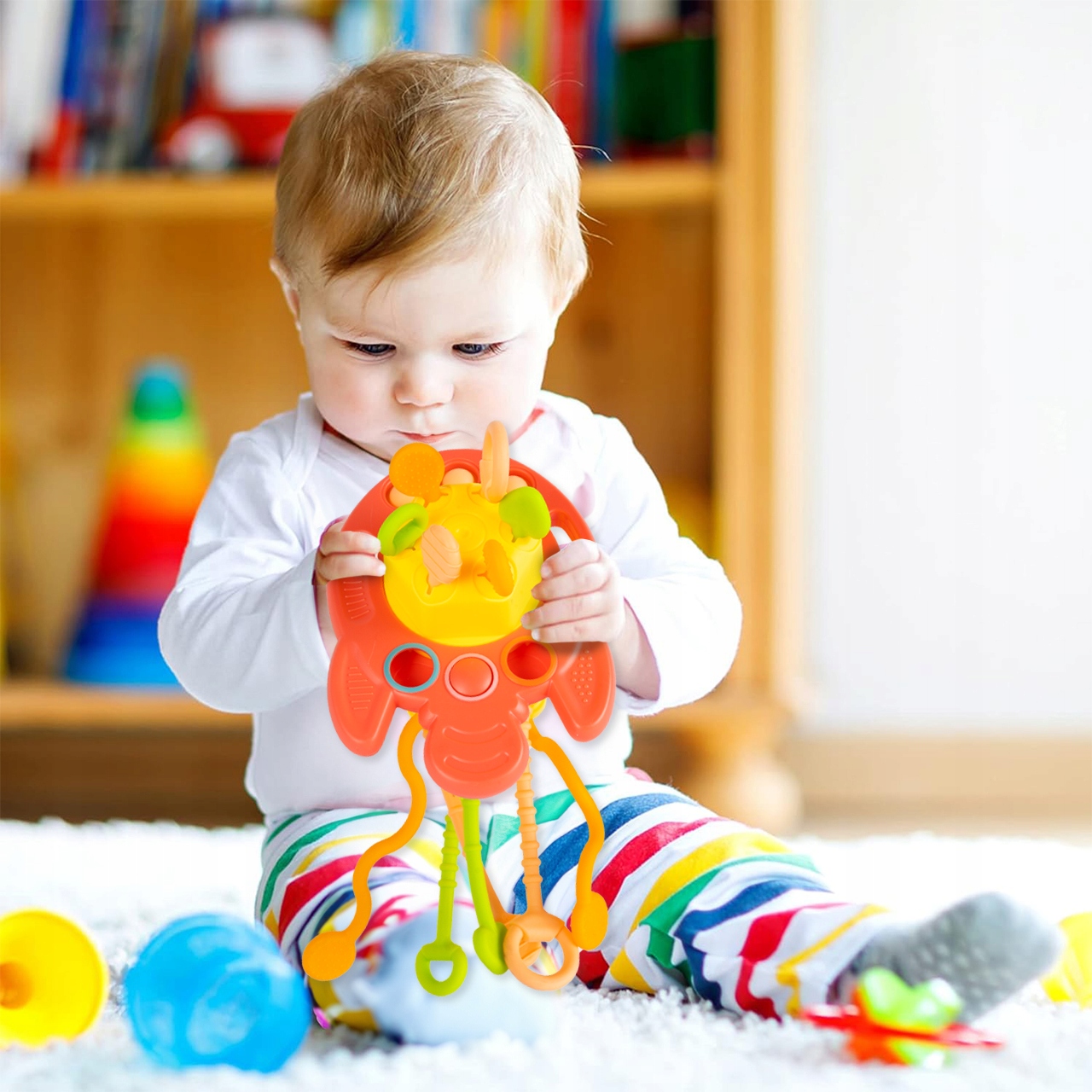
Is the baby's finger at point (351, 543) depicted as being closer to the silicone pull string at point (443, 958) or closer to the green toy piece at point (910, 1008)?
the silicone pull string at point (443, 958)

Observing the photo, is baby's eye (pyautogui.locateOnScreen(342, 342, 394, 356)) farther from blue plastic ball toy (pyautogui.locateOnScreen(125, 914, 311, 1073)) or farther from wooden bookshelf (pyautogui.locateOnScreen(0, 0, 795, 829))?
wooden bookshelf (pyautogui.locateOnScreen(0, 0, 795, 829))

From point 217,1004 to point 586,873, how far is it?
0.16 m

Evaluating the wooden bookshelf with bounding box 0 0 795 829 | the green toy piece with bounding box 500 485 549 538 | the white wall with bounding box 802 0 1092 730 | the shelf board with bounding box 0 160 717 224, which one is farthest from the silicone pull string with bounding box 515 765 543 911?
the white wall with bounding box 802 0 1092 730

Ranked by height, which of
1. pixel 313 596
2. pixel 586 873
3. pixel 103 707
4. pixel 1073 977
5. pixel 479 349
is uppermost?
pixel 479 349

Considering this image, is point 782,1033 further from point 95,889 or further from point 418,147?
point 95,889

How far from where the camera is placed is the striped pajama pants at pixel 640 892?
0.66 meters

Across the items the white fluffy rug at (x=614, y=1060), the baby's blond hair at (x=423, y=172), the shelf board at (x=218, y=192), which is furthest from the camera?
the shelf board at (x=218, y=192)

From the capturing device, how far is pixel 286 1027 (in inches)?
23.4

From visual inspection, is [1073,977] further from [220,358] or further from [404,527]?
[220,358]

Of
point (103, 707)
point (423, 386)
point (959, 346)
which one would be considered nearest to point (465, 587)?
point (423, 386)

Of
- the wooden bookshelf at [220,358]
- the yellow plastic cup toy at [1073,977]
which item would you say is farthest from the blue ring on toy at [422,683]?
the wooden bookshelf at [220,358]

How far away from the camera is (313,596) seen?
0.69m

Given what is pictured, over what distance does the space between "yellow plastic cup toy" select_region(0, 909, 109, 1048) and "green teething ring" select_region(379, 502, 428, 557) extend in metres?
0.22

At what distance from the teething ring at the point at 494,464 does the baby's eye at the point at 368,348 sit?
0.41ft
